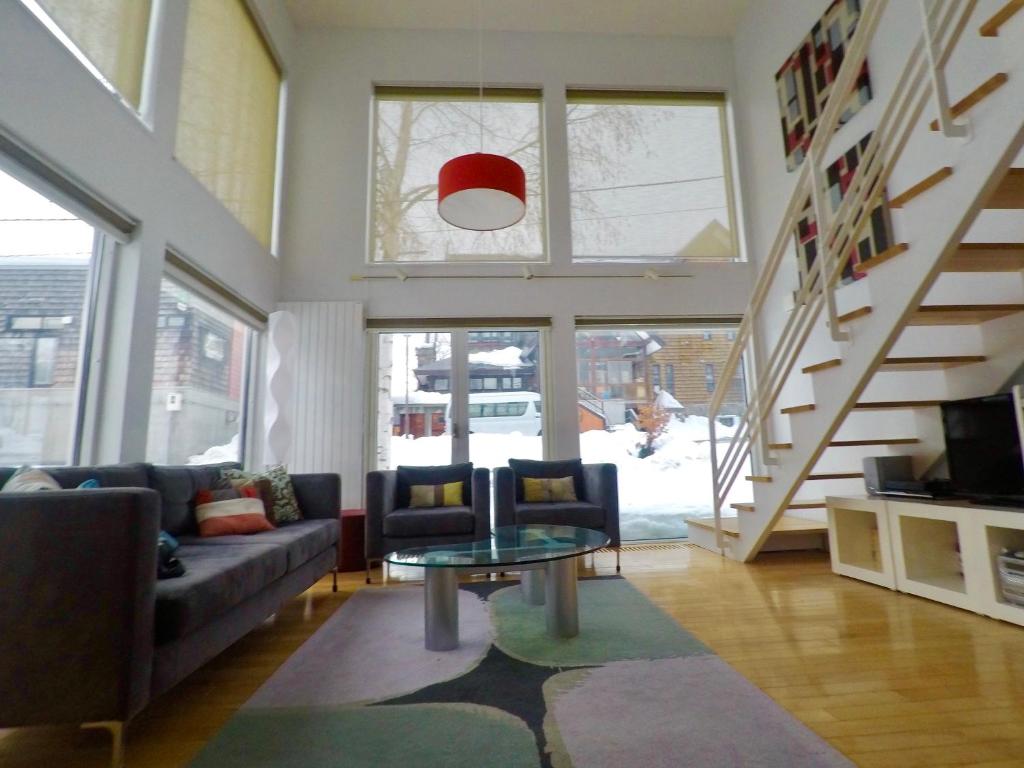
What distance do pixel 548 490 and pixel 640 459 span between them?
136 cm

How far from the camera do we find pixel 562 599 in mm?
2318

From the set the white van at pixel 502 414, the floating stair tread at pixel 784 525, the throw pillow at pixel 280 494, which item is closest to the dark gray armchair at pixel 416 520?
the throw pillow at pixel 280 494

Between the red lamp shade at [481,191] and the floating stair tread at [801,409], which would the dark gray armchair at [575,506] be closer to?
the floating stair tread at [801,409]

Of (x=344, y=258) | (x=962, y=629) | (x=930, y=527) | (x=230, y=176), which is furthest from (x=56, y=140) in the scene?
(x=930, y=527)

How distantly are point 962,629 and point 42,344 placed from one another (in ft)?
14.7

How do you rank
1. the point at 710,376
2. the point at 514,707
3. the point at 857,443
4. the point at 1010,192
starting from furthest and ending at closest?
the point at 710,376
the point at 857,443
the point at 1010,192
the point at 514,707

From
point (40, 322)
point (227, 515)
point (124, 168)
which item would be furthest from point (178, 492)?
point (124, 168)

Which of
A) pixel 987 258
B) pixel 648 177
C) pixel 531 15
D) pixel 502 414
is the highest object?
pixel 531 15

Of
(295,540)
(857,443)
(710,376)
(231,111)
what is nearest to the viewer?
(295,540)

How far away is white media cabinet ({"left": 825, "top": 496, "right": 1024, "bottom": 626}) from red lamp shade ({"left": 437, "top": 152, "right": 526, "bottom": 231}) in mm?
2699

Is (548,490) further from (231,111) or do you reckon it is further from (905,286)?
(231,111)

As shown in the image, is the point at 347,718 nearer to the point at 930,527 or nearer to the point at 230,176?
the point at 930,527

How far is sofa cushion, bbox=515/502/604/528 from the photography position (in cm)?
370

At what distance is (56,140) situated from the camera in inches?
93.6
